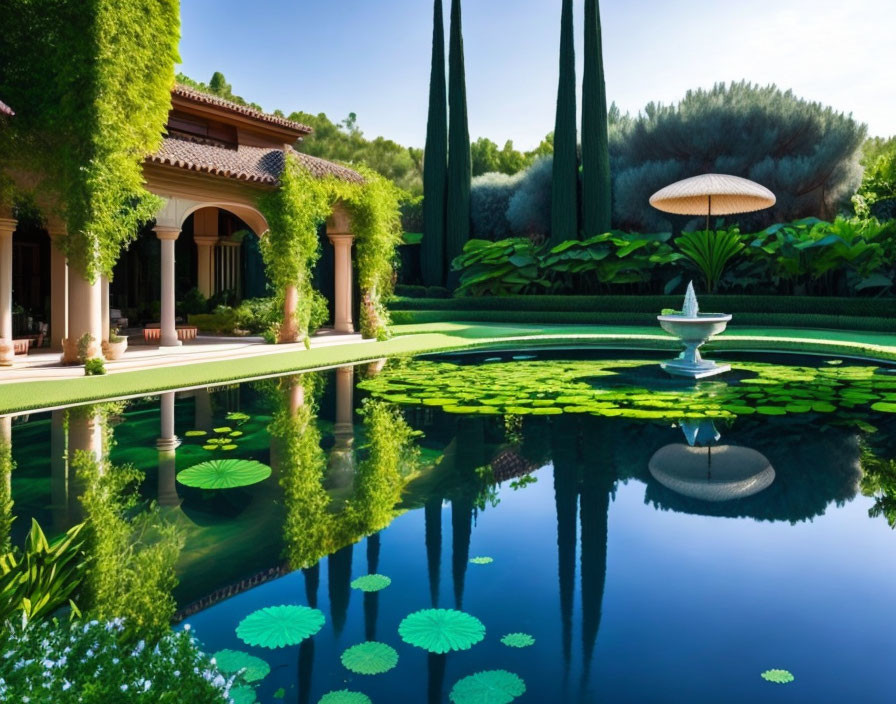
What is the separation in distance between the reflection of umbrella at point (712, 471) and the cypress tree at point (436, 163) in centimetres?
2281

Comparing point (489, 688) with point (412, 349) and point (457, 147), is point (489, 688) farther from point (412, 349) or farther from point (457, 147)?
point (457, 147)

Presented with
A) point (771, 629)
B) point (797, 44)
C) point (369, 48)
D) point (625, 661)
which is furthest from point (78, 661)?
point (369, 48)

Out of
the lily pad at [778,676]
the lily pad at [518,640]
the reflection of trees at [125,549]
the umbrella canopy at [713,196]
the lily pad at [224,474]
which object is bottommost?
the lily pad at [518,640]

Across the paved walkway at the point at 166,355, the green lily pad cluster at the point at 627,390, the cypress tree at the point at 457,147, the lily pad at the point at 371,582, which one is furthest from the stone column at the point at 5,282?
the cypress tree at the point at 457,147

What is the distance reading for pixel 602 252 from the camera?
78.2 ft

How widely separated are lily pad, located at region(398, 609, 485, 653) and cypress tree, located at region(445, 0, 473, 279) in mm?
25687

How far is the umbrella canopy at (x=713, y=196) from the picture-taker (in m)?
17.6

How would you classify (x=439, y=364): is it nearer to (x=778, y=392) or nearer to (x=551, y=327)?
(x=778, y=392)

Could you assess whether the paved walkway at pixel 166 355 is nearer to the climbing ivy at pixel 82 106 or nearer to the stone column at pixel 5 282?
the stone column at pixel 5 282

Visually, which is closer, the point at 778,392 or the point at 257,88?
the point at 778,392

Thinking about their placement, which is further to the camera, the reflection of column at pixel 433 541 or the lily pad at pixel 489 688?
the reflection of column at pixel 433 541

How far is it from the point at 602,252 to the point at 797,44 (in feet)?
27.3

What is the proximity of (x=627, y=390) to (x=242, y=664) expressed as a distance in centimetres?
761

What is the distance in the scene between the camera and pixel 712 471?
561cm
